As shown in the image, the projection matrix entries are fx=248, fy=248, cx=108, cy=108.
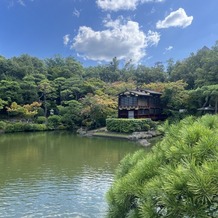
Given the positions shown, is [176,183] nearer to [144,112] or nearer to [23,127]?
[144,112]

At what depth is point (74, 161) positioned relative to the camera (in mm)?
12766

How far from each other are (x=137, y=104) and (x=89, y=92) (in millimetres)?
8299

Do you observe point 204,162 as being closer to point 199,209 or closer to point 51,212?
point 199,209

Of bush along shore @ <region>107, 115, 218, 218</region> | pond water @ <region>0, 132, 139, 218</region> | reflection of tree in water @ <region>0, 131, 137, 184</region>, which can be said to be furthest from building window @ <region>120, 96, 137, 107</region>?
bush along shore @ <region>107, 115, 218, 218</region>

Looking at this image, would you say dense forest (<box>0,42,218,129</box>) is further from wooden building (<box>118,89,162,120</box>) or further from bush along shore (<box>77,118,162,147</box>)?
bush along shore (<box>77,118,162,147</box>)

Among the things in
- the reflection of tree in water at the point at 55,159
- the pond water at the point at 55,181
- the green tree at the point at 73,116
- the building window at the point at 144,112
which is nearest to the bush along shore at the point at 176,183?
the pond water at the point at 55,181

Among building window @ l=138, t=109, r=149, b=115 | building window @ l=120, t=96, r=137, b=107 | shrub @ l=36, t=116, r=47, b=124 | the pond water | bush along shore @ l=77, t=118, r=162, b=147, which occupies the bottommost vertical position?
the pond water

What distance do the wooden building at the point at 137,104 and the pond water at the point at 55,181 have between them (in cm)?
1096

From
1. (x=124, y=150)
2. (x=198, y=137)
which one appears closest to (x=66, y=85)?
(x=124, y=150)

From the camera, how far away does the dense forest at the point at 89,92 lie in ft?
86.8

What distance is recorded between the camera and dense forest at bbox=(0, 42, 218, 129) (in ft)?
86.8

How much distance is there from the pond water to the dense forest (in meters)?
12.2

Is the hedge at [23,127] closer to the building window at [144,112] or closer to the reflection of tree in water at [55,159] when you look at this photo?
the reflection of tree in water at [55,159]

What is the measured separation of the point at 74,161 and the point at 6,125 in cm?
1575
